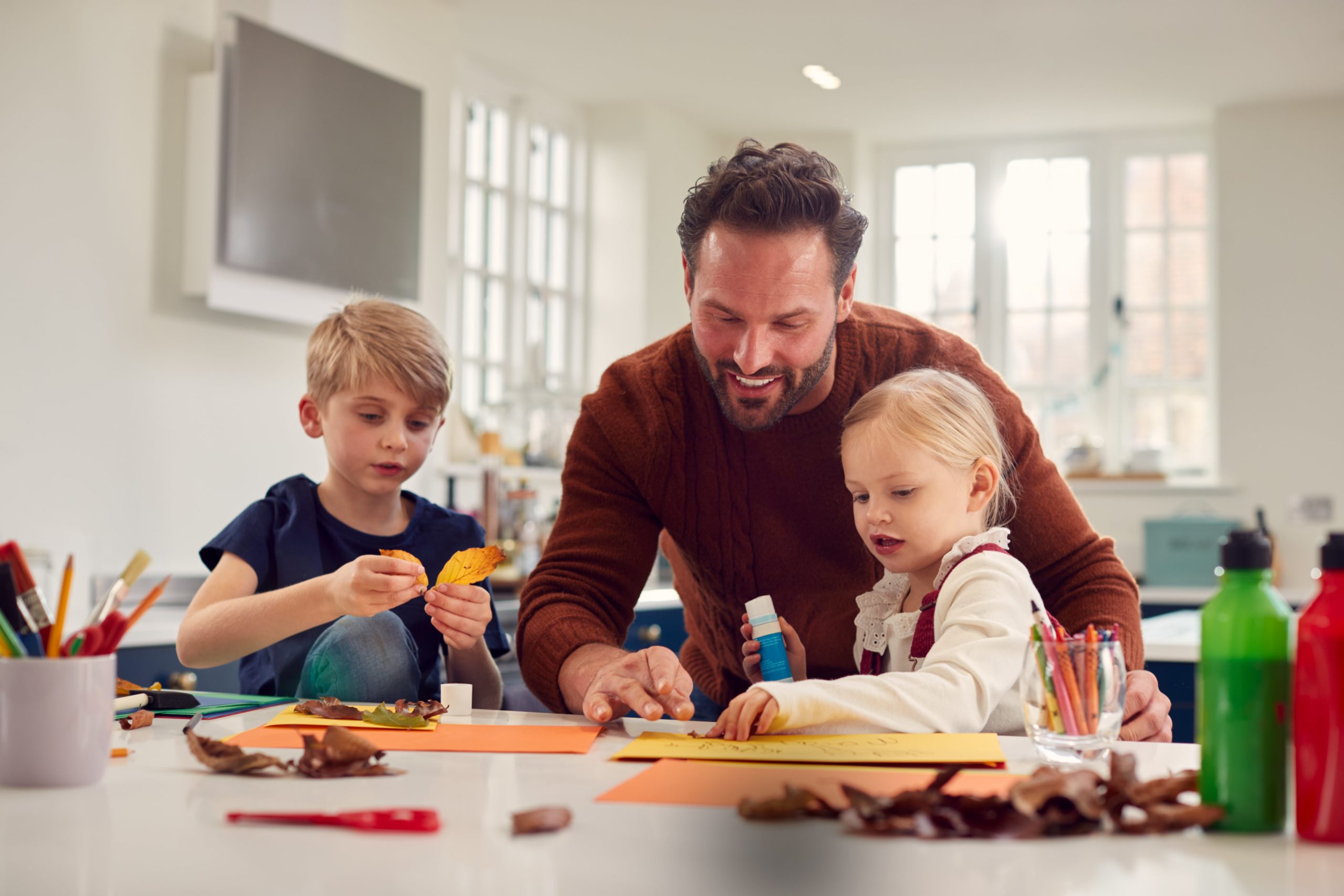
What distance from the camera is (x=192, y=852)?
0.72 metres

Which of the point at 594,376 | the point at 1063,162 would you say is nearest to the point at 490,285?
the point at 594,376

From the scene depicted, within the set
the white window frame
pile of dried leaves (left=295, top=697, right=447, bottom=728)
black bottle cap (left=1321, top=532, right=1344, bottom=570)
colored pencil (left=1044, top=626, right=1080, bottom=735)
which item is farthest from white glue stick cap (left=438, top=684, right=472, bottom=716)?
the white window frame

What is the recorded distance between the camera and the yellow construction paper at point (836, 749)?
0.99 meters

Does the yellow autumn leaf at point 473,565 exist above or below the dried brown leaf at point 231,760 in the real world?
above

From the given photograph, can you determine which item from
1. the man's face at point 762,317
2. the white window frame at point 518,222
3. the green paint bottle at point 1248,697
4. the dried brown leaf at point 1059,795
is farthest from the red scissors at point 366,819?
the white window frame at point 518,222

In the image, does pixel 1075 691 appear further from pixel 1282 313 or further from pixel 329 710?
pixel 1282 313

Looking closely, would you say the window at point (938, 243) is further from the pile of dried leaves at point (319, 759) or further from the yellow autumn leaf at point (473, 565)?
the pile of dried leaves at point (319, 759)

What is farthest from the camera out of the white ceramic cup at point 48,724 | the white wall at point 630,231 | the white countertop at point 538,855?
the white wall at point 630,231

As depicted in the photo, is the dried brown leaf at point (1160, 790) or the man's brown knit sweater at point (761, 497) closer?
the dried brown leaf at point (1160, 790)

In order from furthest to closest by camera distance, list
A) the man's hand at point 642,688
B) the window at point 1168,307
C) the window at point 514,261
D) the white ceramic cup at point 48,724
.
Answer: the window at point 1168,307 → the window at point 514,261 → the man's hand at point 642,688 → the white ceramic cup at point 48,724

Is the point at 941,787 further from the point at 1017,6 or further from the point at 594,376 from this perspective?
the point at 594,376

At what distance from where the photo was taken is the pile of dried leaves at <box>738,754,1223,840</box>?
0.75 metres

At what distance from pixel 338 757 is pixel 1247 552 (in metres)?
0.64

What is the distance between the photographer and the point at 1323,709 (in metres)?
0.73
